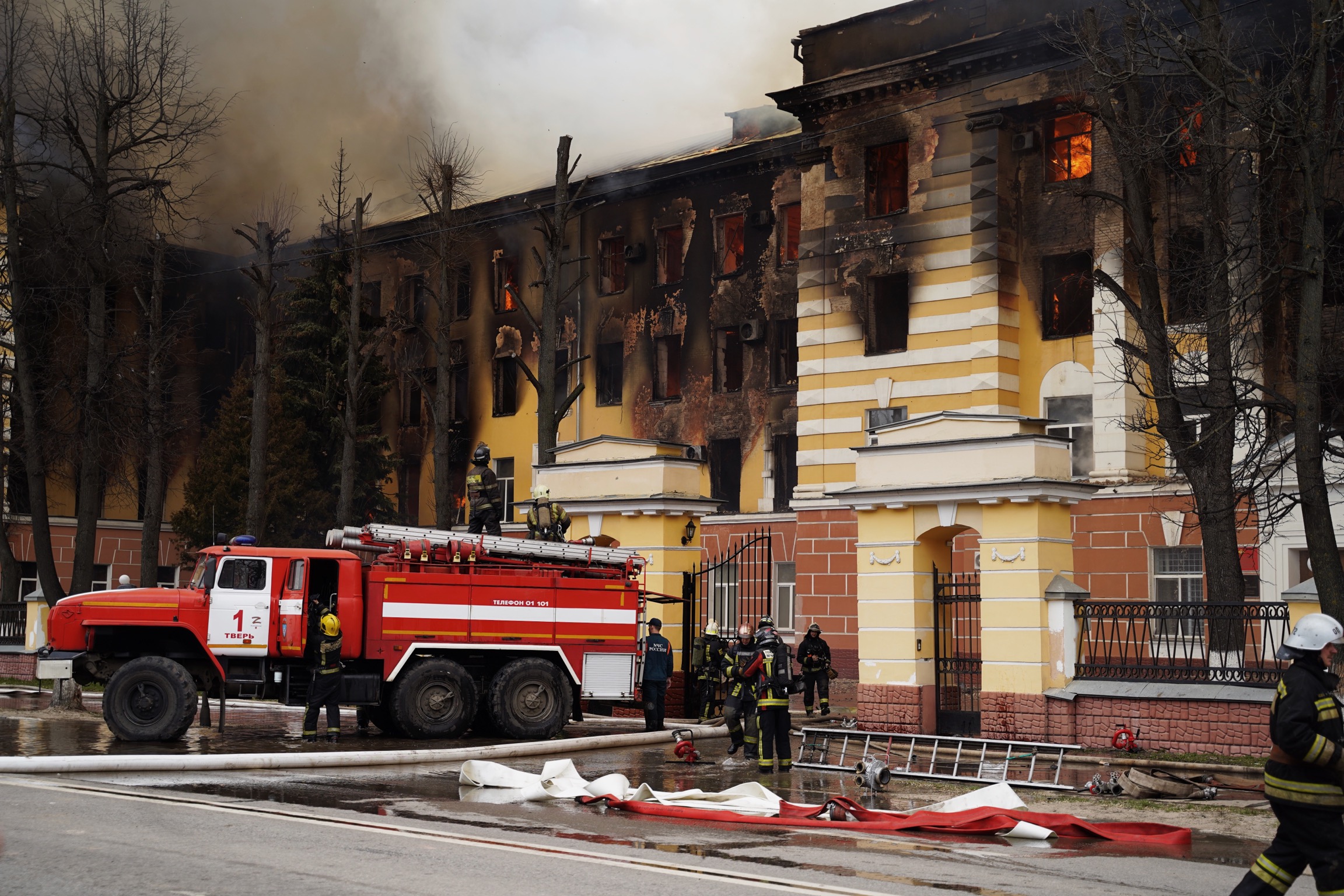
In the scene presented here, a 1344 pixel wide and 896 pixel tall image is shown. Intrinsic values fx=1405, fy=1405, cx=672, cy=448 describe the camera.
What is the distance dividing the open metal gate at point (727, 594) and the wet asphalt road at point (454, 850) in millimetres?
7496

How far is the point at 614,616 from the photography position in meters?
19.9

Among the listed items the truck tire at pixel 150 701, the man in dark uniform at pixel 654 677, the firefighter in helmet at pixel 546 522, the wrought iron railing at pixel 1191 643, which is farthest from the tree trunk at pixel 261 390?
the wrought iron railing at pixel 1191 643

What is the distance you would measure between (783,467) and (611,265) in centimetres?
877

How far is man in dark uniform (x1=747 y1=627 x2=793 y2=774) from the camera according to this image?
51.3ft

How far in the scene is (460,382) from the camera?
144ft

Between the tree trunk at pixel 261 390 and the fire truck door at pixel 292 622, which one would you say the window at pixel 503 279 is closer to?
the tree trunk at pixel 261 390

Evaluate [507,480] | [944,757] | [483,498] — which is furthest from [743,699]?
[507,480]

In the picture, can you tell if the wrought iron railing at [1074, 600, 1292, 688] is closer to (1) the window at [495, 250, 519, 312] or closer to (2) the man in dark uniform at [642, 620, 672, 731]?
(2) the man in dark uniform at [642, 620, 672, 731]

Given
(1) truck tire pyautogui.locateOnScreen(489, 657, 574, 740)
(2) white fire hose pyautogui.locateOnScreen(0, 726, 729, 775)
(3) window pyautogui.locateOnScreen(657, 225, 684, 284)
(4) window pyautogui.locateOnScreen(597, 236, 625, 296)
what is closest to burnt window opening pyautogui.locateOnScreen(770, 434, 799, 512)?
(3) window pyautogui.locateOnScreen(657, 225, 684, 284)

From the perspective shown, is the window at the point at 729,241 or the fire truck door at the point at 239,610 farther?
the window at the point at 729,241

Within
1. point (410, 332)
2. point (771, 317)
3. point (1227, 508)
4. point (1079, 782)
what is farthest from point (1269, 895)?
point (410, 332)

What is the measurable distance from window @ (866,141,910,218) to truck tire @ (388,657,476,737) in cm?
1590

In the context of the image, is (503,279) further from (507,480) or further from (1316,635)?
(1316,635)

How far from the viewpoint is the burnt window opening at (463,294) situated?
43500 millimetres
